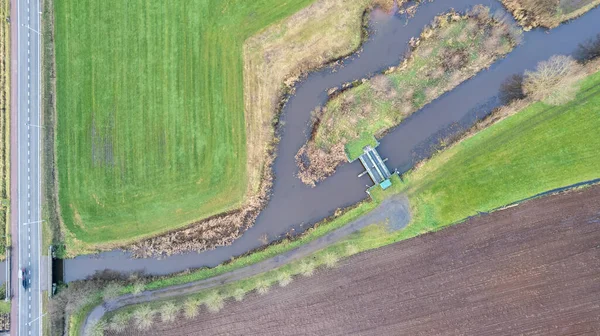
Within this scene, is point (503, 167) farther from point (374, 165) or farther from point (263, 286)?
point (263, 286)

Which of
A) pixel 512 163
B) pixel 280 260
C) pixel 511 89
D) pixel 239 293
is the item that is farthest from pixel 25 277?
pixel 511 89

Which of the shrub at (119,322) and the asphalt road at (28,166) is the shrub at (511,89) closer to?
the shrub at (119,322)

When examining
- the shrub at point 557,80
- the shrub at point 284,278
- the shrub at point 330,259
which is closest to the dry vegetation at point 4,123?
the shrub at point 284,278

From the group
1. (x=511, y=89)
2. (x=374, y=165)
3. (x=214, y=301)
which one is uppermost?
(x=511, y=89)

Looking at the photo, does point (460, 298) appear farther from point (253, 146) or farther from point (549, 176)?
point (253, 146)

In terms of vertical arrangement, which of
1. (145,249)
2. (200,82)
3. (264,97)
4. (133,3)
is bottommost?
(145,249)

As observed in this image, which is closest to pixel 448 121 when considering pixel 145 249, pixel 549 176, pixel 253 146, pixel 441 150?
pixel 441 150
